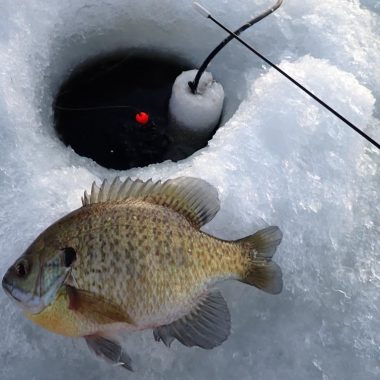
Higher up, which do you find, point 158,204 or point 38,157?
point 158,204

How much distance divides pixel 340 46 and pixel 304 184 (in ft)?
1.63

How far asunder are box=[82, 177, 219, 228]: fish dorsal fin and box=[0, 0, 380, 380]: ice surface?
10 cm

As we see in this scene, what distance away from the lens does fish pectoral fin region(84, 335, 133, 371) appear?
812mm

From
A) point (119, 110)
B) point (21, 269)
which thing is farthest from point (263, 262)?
point (119, 110)

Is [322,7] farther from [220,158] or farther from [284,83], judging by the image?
[220,158]

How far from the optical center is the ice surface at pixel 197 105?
1353 mm

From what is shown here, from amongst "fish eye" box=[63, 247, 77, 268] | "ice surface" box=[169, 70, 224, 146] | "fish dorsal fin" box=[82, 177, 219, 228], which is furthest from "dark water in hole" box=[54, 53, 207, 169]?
"fish eye" box=[63, 247, 77, 268]

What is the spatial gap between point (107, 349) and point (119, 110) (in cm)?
83

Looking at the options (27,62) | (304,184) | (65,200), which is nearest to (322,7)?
(304,184)

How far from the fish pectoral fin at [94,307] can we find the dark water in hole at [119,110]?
2.06 feet

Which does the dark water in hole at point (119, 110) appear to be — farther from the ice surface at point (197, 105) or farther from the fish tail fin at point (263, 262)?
the fish tail fin at point (263, 262)

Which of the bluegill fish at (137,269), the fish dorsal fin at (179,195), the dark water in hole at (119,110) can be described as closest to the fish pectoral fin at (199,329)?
the bluegill fish at (137,269)

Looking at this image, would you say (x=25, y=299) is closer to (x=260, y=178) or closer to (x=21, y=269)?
(x=21, y=269)

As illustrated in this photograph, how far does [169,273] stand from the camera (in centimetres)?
Answer: 84
